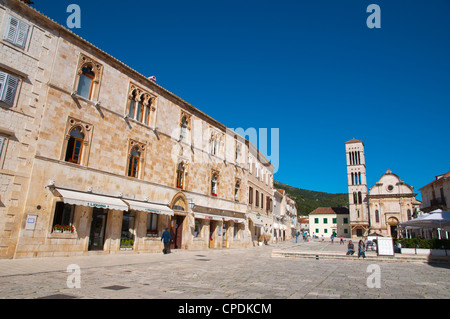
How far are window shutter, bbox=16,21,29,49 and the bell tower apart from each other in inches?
2760

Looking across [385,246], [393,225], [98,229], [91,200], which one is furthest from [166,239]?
[393,225]

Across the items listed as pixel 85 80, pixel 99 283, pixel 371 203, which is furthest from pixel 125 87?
pixel 371 203

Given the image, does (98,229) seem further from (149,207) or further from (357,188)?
(357,188)

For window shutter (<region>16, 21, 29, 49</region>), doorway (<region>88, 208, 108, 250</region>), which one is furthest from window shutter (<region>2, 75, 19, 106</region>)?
doorway (<region>88, 208, 108, 250</region>)

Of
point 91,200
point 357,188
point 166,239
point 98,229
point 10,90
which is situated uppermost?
point 357,188

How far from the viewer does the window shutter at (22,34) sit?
13.7 meters

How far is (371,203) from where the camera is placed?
2525 inches

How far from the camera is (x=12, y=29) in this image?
44.3 ft

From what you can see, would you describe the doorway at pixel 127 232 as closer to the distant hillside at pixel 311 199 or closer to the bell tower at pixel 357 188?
the bell tower at pixel 357 188

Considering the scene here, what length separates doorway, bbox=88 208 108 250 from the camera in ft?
53.0

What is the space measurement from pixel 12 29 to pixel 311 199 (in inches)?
5969

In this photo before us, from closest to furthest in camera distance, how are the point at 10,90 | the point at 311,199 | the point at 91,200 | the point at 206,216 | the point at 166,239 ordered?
the point at 10,90 → the point at 91,200 → the point at 166,239 → the point at 206,216 → the point at 311,199

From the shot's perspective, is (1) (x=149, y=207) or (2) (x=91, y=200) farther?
(1) (x=149, y=207)
